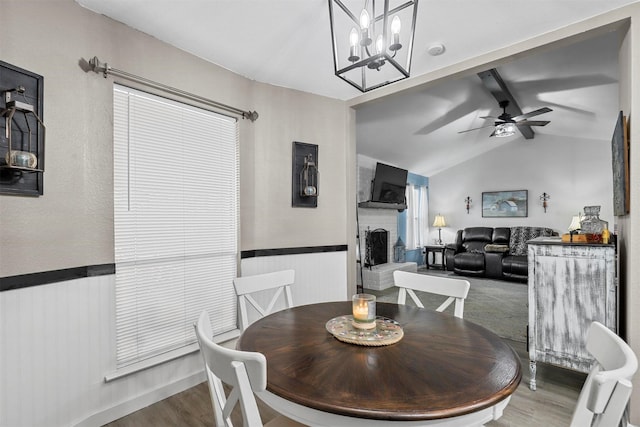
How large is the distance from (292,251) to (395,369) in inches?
81.1

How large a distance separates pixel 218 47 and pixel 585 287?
3061mm

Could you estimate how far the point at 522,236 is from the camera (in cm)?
668

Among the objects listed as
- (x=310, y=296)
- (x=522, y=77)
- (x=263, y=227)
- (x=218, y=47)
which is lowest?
(x=310, y=296)

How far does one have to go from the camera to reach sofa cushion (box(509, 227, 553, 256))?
6500 mm

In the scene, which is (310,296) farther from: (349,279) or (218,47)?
(218,47)

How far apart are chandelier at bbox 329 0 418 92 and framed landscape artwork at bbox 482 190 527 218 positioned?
5.91 metres

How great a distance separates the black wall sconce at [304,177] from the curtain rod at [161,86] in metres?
0.54

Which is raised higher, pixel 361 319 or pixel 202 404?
pixel 361 319

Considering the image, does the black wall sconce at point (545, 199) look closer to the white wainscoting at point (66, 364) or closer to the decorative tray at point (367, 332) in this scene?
the decorative tray at point (367, 332)

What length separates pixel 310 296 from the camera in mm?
3123

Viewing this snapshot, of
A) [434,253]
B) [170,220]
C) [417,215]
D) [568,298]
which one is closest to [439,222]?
[417,215]

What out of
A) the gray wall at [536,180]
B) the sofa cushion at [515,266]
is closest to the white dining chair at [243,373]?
the sofa cushion at [515,266]

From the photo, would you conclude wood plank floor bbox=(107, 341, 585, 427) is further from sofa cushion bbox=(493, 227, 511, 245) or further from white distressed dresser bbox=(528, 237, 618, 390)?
sofa cushion bbox=(493, 227, 511, 245)

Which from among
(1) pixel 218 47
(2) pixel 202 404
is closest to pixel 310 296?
(2) pixel 202 404
